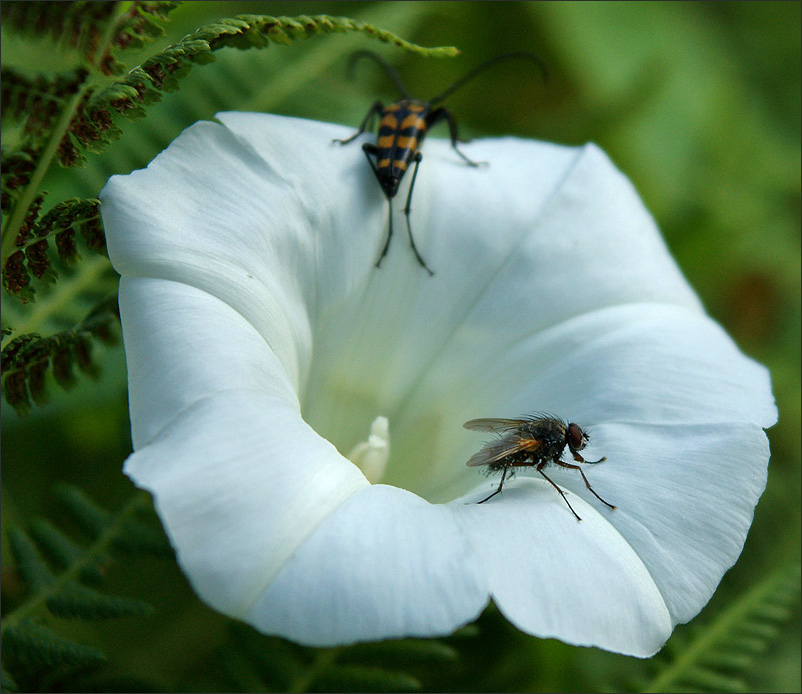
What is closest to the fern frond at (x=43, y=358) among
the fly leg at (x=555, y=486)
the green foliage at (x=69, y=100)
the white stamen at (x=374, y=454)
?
the green foliage at (x=69, y=100)

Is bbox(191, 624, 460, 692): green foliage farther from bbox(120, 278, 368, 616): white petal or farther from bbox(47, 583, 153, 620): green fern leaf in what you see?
bbox(120, 278, 368, 616): white petal

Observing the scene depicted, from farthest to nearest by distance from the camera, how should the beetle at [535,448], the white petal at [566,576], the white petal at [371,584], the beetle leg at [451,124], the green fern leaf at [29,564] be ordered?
the beetle leg at [451,124]
the green fern leaf at [29,564]
the beetle at [535,448]
the white petal at [566,576]
the white petal at [371,584]

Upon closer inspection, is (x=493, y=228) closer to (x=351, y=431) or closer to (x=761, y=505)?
(x=351, y=431)

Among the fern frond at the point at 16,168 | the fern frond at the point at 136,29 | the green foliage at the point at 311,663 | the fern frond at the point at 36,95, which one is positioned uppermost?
the fern frond at the point at 136,29

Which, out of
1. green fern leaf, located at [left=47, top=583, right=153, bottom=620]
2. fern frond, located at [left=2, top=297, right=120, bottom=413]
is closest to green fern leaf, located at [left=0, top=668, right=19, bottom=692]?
green fern leaf, located at [left=47, top=583, right=153, bottom=620]

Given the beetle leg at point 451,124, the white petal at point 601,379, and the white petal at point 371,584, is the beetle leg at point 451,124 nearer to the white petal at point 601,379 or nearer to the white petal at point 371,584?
the white petal at point 601,379

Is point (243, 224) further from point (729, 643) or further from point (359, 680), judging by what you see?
point (729, 643)

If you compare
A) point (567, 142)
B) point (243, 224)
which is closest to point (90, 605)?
point (243, 224)
